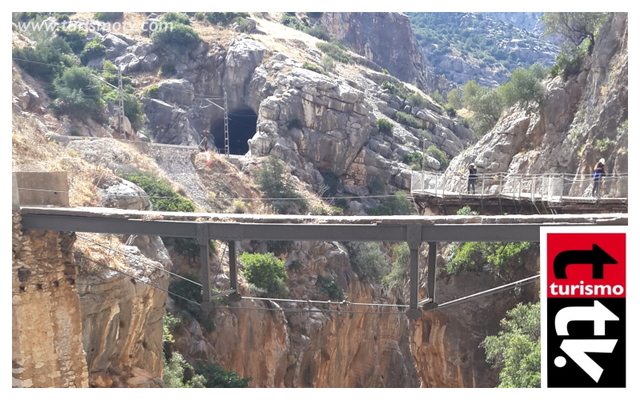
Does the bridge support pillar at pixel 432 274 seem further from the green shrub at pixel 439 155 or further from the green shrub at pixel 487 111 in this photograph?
the green shrub at pixel 439 155

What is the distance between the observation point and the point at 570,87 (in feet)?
102

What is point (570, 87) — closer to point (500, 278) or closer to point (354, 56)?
point (500, 278)

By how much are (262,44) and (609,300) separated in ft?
181

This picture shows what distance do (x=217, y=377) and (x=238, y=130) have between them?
42.1m

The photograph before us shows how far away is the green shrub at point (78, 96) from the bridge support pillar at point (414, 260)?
40513 mm

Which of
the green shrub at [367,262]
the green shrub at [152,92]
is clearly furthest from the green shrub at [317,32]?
the green shrub at [367,262]

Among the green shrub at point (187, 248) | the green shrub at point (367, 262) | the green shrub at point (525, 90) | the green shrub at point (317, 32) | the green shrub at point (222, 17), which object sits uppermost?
the green shrub at point (317, 32)

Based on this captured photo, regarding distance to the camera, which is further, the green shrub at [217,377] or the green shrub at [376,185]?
the green shrub at [376,185]

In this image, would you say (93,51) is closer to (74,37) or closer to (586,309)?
(74,37)

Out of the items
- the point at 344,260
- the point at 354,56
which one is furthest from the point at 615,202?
the point at 354,56

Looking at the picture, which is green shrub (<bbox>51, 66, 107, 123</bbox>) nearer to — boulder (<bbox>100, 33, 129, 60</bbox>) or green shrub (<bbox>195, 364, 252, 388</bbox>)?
boulder (<bbox>100, 33, 129, 60</bbox>)

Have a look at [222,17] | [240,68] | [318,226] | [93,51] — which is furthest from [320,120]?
[318,226]

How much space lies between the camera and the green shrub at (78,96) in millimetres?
45281

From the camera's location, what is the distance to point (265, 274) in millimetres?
31688
